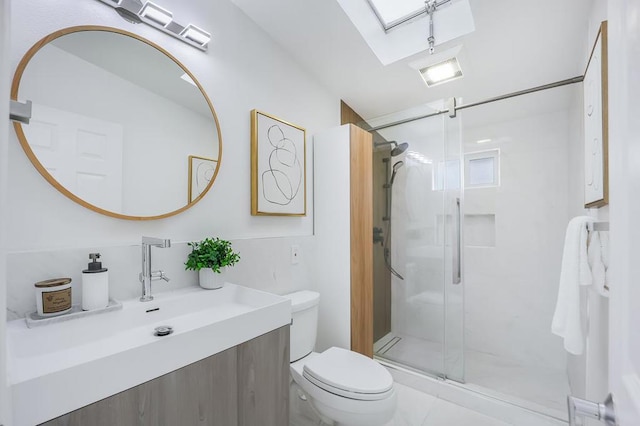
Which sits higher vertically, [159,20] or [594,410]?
[159,20]

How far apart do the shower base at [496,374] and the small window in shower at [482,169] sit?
5.38 ft

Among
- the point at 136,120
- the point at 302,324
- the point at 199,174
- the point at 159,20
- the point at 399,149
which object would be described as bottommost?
the point at 302,324

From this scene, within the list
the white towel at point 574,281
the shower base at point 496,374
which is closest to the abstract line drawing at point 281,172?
the white towel at point 574,281

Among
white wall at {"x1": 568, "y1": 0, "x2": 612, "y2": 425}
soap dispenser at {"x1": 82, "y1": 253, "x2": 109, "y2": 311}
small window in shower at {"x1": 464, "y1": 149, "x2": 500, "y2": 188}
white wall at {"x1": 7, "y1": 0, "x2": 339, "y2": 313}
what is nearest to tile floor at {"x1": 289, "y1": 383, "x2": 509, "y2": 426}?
white wall at {"x1": 568, "y1": 0, "x2": 612, "y2": 425}

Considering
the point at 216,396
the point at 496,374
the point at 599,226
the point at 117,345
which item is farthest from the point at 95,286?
the point at 496,374

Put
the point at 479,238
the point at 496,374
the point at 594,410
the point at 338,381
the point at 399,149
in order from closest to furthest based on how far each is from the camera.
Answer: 1. the point at 594,410
2. the point at 338,381
3. the point at 496,374
4. the point at 399,149
5. the point at 479,238

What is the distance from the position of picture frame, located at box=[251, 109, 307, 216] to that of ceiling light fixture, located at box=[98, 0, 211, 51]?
44 centimetres

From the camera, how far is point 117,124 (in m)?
1.15

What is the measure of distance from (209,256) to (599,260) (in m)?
1.59

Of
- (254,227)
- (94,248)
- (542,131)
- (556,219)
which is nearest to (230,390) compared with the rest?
(94,248)

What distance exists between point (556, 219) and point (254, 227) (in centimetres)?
258

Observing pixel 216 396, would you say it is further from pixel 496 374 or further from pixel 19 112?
pixel 496 374

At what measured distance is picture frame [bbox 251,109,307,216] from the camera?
5.44ft

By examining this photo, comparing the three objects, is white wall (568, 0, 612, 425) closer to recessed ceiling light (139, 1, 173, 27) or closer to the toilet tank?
the toilet tank
